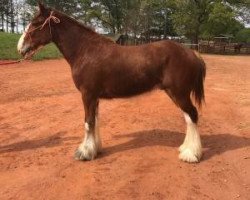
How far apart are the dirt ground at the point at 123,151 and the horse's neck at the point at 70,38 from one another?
127cm

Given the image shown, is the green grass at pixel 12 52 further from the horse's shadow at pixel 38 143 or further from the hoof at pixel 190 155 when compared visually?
the hoof at pixel 190 155

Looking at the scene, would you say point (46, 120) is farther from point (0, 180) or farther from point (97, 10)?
point (97, 10)

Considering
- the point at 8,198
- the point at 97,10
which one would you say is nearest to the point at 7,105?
the point at 8,198

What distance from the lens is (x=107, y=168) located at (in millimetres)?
6344

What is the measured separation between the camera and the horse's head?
22.9ft

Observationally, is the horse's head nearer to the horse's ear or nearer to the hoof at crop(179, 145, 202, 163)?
the horse's ear

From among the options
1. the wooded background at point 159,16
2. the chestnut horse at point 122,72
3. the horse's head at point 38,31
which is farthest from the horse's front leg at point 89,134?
the wooded background at point 159,16

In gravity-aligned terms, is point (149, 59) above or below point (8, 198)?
above

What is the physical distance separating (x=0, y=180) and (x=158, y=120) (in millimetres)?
4058

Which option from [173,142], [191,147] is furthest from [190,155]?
[173,142]

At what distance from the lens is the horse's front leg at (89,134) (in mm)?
6691

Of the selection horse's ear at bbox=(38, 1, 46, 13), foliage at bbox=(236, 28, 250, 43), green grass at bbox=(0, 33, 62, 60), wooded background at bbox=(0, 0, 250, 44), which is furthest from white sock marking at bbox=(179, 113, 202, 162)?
foliage at bbox=(236, 28, 250, 43)

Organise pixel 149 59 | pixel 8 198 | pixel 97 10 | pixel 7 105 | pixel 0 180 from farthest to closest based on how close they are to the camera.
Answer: pixel 97 10 → pixel 7 105 → pixel 149 59 → pixel 0 180 → pixel 8 198

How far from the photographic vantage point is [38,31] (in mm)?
7008
